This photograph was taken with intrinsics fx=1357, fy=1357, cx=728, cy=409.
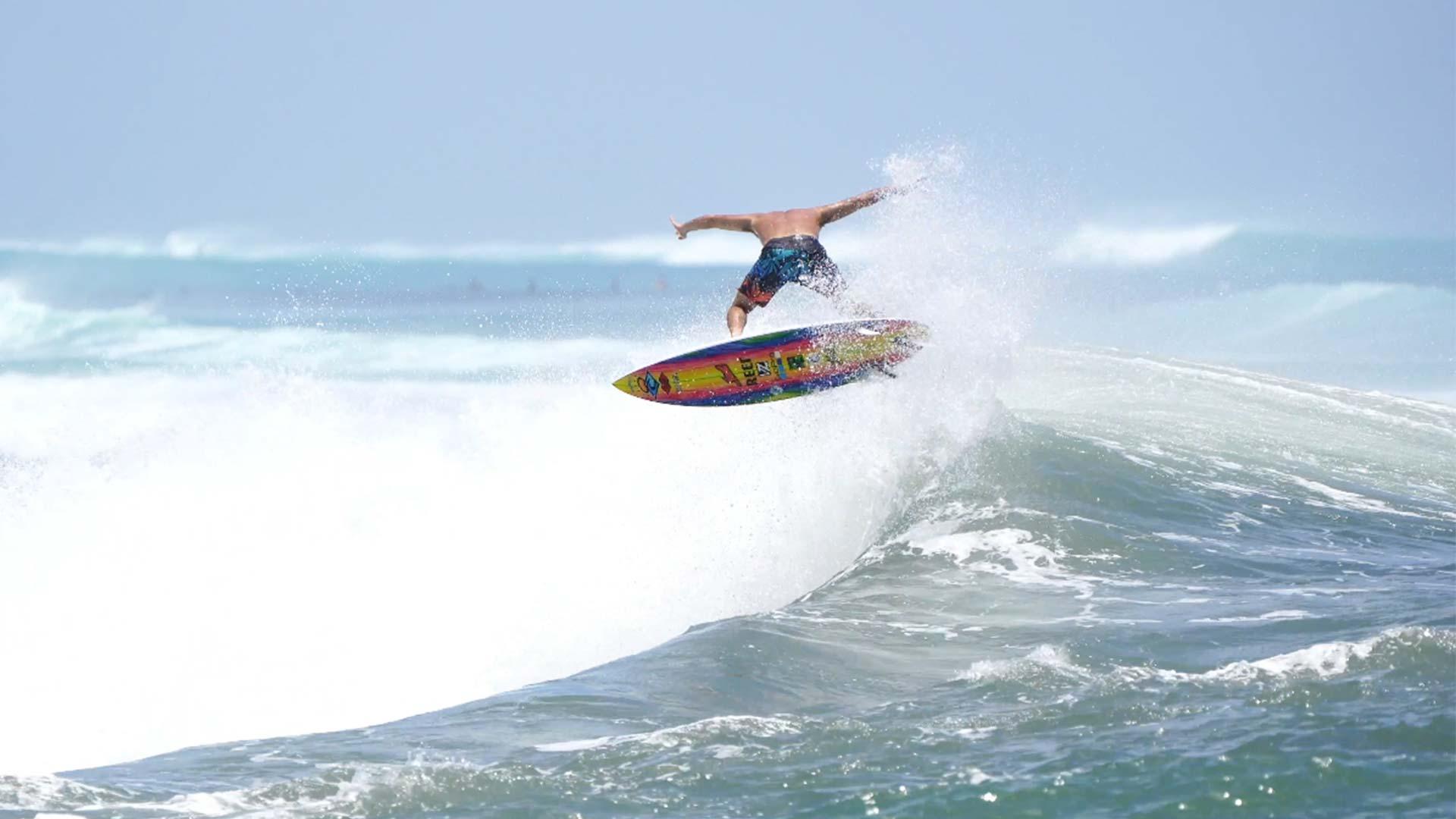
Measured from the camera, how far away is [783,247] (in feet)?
38.4

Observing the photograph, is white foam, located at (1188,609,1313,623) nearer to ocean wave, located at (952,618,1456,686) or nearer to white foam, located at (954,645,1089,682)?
ocean wave, located at (952,618,1456,686)

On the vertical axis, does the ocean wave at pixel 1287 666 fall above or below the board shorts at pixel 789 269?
below

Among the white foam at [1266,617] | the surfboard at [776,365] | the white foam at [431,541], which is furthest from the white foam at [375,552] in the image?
the white foam at [1266,617]

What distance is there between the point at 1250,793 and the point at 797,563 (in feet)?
24.0

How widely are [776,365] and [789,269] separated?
0.85 meters

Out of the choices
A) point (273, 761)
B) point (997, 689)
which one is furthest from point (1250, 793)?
point (273, 761)

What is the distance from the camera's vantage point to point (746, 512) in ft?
45.9

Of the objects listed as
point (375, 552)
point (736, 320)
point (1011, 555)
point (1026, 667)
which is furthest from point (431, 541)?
point (1026, 667)

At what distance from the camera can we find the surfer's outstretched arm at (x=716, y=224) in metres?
11.6

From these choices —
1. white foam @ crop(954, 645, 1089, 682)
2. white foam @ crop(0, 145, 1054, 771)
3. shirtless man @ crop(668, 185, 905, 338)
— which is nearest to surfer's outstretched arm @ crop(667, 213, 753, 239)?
shirtless man @ crop(668, 185, 905, 338)

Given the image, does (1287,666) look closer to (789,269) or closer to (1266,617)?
(1266,617)

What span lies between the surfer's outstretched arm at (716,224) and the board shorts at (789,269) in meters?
0.28

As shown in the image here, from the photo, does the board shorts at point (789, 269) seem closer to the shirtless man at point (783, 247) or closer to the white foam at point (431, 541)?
the shirtless man at point (783, 247)

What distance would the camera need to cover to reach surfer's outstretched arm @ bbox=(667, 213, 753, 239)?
1164 cm
